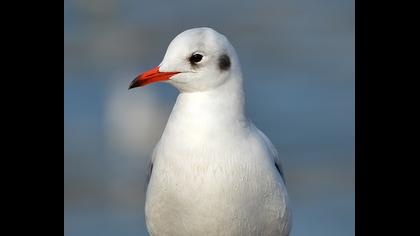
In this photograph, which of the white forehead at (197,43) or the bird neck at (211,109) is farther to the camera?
the bird neck at (211,109)

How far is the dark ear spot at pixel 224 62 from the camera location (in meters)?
5.88

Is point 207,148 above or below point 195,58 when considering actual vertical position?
below

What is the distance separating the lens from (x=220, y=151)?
591cm

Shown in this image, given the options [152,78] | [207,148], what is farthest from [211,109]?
[152,78]

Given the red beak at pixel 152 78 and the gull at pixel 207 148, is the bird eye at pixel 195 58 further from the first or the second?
the red beak at pixel 152 78

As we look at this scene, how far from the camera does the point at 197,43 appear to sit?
582 centimetres

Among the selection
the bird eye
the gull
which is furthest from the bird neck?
the bird eye

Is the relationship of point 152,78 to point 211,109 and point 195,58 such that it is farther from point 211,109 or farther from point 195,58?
point 211,109

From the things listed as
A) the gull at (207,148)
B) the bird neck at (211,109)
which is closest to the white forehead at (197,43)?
the gull at (207,148)

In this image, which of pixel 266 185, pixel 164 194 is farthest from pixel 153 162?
pixel 266 185

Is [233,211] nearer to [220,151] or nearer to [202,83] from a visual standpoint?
[220,151]

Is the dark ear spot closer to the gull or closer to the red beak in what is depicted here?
the gull

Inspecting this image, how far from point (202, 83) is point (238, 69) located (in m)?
0.24

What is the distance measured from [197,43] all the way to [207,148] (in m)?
0.62
